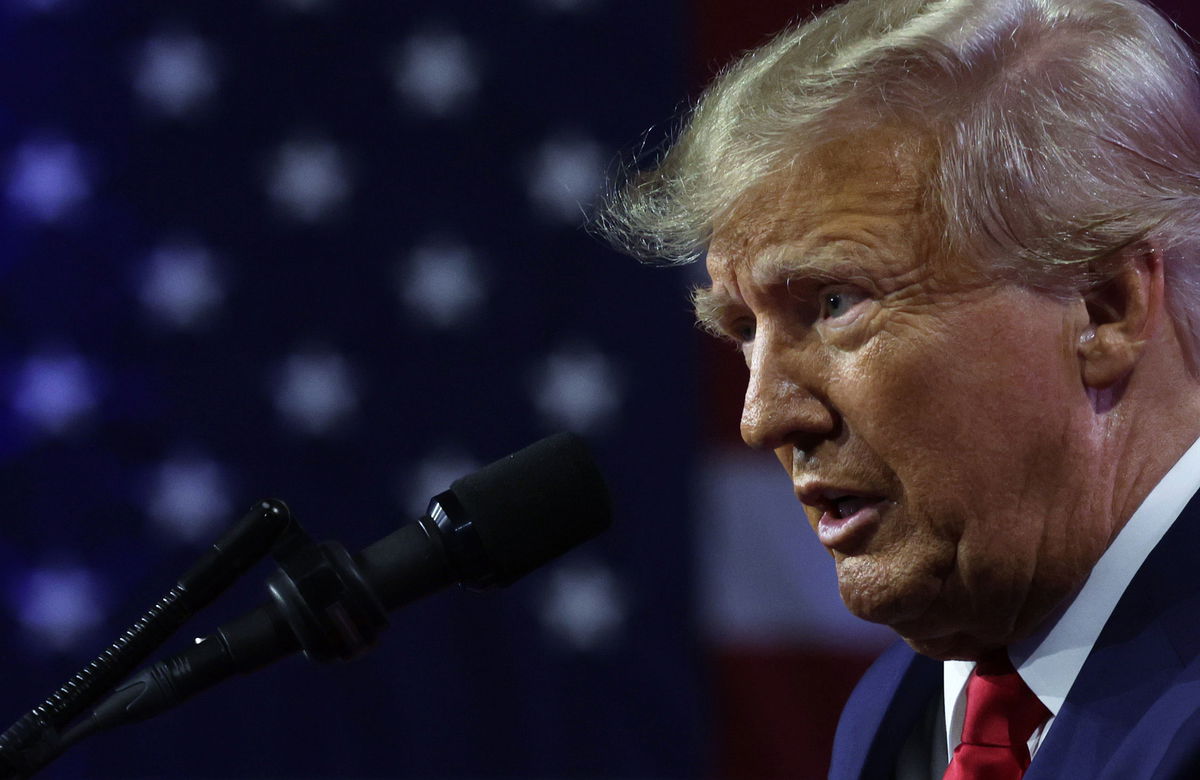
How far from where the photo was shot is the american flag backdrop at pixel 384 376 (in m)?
2.14

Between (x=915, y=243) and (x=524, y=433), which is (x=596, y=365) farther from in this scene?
(x=915, y=243)

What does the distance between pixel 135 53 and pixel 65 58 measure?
0.40ft

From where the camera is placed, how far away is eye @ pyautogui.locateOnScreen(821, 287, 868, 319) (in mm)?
1000

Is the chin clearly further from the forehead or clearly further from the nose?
the forehead

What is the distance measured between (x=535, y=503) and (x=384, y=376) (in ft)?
4.29

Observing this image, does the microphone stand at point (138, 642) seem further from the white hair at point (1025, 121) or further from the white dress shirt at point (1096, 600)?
the white dress shirt at point (1096, 600)

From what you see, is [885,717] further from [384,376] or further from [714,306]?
[384,376]

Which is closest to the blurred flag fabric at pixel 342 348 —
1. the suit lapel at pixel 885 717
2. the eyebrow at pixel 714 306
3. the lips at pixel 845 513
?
the suit lapel at pixel 885 717

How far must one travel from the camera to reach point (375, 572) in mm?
873

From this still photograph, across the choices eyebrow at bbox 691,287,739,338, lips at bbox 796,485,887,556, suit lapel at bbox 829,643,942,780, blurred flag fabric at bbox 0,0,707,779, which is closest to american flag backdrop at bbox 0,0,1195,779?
blurred flag fabric at bbox 0,0,707,779

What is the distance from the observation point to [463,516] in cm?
92

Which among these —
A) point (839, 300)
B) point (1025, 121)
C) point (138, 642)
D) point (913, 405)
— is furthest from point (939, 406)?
point (138, 642)

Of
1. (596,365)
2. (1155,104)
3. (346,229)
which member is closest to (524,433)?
(596,365)

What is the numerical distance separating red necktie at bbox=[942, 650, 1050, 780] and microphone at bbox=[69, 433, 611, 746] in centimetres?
36
